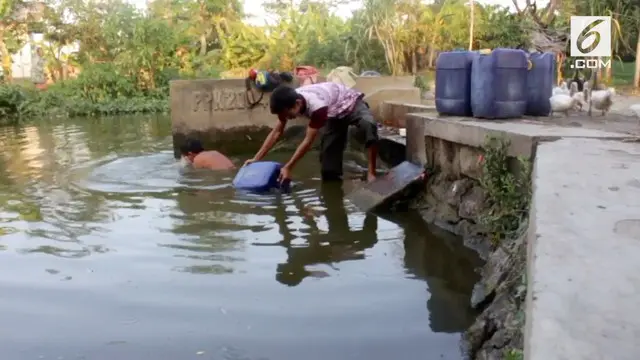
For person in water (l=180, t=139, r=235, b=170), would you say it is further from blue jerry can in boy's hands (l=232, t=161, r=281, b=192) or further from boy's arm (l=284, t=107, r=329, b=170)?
boy's arm (l=284, t=107, r=329, b=170)

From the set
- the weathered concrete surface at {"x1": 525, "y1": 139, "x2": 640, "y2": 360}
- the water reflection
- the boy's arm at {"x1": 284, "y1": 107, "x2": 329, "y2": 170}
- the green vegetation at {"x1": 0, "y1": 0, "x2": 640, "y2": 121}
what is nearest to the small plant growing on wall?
the weathered concrete surface at {"x1": 525, "y1": 139, "x2": 640, "y2": 360}

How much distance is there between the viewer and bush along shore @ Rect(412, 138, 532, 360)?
2.99 metres

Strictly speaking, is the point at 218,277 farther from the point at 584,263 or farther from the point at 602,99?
the point at 602,99

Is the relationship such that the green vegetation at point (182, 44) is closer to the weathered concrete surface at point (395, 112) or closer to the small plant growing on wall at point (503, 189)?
the weathered concrete surface at point (395, 112)

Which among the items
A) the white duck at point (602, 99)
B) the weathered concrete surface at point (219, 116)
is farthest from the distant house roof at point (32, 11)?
the white duck at point (602, 99)

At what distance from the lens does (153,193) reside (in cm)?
689

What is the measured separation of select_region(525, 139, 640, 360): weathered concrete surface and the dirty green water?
0.93 m

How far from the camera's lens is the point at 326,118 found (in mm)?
6441

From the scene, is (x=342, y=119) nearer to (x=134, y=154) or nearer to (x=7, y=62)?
(x=134, y=154)

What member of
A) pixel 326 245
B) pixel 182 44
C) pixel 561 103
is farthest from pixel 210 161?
pixel 182 44

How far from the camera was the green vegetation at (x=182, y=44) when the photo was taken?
18688mm

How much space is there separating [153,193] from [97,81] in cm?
1440

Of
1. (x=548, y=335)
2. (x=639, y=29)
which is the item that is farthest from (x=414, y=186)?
(x=639, y=29)

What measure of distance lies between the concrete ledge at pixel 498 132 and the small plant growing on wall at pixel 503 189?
92 millimetres
